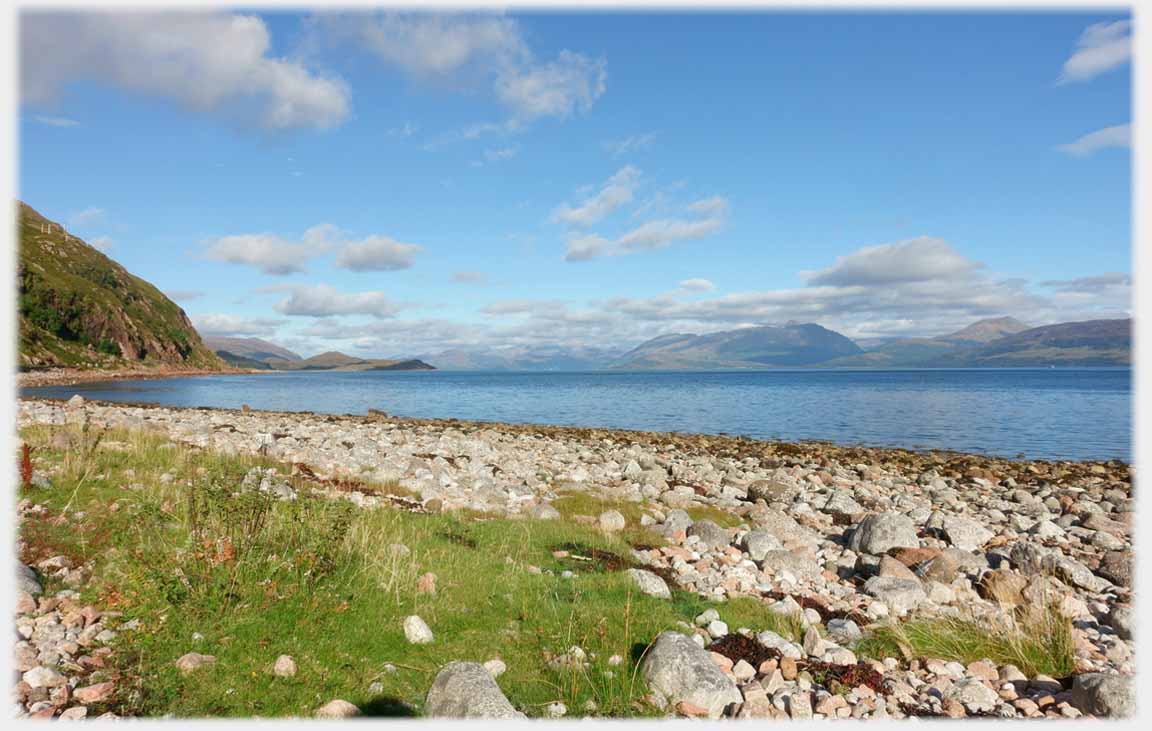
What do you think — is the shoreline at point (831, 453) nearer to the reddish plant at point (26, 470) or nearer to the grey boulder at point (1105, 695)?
the grey boulder at point (1105, 695)

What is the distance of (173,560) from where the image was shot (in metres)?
7.17

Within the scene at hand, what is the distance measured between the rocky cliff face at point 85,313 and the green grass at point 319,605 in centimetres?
12960

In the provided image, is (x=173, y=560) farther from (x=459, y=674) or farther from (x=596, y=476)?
(x=596, y=476)

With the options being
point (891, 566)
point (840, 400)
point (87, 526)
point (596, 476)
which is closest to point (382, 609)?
point (87, 526)

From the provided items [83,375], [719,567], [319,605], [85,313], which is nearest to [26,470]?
[319,605]

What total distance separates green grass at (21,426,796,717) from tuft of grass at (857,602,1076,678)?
135cm

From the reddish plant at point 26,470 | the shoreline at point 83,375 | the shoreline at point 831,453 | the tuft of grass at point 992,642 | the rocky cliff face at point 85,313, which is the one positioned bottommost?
the shoreline at point 831,453

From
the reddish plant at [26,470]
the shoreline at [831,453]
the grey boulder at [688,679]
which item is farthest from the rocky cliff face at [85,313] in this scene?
the grey boulder at [688,679]

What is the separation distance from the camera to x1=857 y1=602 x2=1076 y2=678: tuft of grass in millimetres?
7500

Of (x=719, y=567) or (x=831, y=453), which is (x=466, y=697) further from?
(x=831, y=453)

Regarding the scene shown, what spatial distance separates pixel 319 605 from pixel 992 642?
867 centimetres

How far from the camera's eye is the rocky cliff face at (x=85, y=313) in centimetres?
12544

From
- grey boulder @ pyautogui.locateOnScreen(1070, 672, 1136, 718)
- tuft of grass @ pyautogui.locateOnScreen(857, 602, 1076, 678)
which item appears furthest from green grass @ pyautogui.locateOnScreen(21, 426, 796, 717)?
grey boulder @ pyautogui.locateOnScreen(1070, 672, 1136, 718)

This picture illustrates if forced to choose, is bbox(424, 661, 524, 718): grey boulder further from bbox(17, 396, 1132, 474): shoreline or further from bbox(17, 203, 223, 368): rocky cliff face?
bbox(17, 203, 223, 368): rocky cliff face
